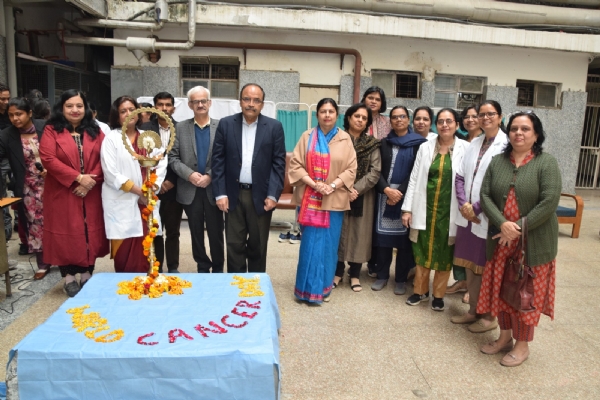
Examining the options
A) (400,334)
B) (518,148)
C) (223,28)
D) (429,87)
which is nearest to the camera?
(518,148)

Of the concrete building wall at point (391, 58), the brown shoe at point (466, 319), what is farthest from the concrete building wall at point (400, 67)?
the brown shoe at point (466, 319)

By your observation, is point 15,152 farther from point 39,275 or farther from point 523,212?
point 523,212

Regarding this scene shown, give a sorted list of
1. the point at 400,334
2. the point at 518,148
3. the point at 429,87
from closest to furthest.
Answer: the point at 518,148 → the point at 400,334 → the point at 429,87

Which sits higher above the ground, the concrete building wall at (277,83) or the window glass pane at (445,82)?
the window glass pane at (445,82)

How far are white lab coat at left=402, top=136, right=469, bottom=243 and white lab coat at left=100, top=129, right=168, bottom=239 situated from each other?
209 cm

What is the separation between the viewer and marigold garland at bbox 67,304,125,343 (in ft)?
7.24

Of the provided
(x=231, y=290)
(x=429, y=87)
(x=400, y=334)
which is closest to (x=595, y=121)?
(x=429, y=87)

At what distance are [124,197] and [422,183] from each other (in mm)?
2437

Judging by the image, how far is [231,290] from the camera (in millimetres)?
2861

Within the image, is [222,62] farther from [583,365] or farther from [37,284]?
[583,365]

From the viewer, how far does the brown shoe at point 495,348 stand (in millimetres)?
3098

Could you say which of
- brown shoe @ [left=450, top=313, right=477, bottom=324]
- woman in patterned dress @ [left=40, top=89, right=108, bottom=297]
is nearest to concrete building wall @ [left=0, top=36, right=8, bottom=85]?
woman in patterned dress @ [left=40, top=89, right=108, bottom=297]

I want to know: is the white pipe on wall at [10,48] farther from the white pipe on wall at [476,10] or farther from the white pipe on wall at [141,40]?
the white pipe on wall at [476,10]

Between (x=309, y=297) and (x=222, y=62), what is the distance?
6198 millimetres
